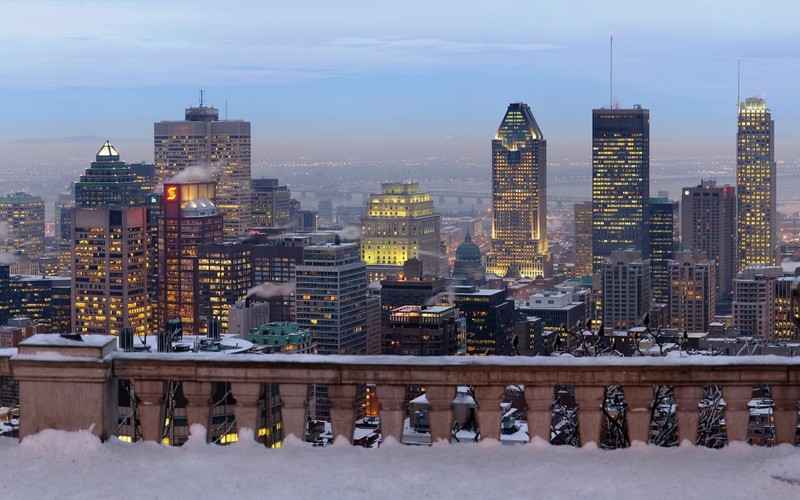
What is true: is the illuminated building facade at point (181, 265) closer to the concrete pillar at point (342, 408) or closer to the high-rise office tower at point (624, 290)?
the high-rise office tower at point (624, 290)

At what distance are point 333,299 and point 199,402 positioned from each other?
152 meters

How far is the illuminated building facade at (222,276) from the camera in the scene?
174375 mm

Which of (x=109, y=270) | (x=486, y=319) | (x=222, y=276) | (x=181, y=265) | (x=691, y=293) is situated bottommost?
(x=486, y=319)

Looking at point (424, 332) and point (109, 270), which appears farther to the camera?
point (109, 270)

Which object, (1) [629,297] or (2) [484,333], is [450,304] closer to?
(2) [484,333]

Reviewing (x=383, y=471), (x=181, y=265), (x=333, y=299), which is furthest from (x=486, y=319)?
(x=383, y=471)

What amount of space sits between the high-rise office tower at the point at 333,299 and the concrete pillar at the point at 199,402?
142m

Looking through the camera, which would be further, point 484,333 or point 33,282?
point 33,282

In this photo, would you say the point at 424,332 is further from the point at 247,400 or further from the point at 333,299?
the point at 247,400

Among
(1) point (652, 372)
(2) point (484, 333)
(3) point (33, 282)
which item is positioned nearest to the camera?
(1) point (652, 372)

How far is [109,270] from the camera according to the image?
17538 centimetres

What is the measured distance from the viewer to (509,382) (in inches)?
341

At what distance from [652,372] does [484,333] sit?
137205 millimetres

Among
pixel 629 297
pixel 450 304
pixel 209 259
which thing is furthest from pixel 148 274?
pixel 629 297
